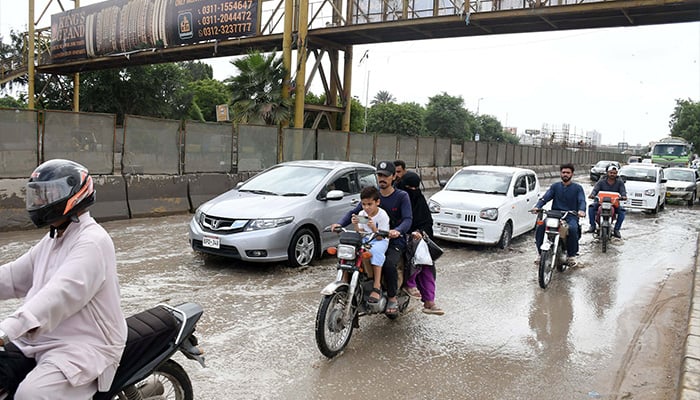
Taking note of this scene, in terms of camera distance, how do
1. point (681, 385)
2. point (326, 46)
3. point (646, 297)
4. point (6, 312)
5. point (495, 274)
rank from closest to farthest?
point (681, 385) → point (6, 312) → point (646, 297) → point (495, 274) → point (326, 46)

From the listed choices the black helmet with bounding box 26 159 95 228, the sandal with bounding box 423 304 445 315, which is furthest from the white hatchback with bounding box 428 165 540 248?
the black helmet with bounding box 26 159 95 228

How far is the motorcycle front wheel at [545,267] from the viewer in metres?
7.63

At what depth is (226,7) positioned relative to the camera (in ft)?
80.3

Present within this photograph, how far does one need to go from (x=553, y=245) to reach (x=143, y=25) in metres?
27.4

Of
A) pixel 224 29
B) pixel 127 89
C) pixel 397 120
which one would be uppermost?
pixel 224 29

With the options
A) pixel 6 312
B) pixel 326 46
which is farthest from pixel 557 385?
pixel 326 46

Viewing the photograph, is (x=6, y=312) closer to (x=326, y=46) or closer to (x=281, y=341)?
(x=281, y=341)

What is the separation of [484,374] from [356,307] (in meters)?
1.31

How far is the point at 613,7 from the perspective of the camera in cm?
1611

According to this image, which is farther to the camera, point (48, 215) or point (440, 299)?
point (440, 299)

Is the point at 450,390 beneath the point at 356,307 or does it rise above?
beneath

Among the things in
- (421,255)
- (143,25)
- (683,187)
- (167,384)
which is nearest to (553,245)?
(421,255)

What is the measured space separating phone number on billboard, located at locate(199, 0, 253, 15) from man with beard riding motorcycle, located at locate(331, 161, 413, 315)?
20.3 metres

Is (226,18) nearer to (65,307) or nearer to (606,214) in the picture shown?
(606,214)
